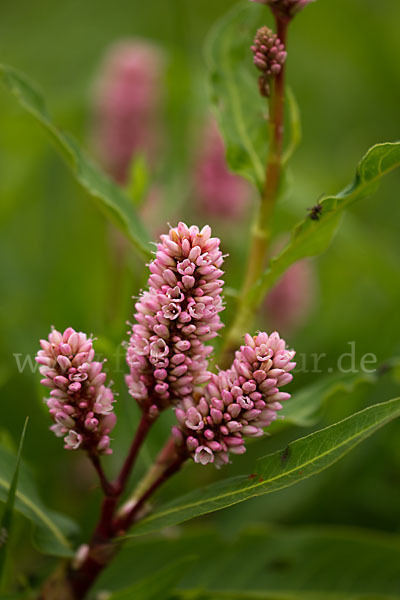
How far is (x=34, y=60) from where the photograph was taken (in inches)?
191

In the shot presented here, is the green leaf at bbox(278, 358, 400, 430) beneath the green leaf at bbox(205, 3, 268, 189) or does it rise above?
beneath

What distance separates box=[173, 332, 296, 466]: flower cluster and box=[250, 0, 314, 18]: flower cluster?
0.53 m

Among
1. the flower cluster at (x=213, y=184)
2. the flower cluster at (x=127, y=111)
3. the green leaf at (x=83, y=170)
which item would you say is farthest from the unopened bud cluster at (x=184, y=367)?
the flower cluster at (x=127, y=111)

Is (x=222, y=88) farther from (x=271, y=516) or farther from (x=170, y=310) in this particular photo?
(x=271, y=516)

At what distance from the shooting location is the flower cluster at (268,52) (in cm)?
117

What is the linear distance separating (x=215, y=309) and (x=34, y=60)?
4.28 m

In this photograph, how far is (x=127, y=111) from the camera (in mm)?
3105

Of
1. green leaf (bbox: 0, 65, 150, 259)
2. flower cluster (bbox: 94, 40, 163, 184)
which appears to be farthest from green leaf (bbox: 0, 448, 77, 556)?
flower cluster (bbox: 94, 40, 163, 184)

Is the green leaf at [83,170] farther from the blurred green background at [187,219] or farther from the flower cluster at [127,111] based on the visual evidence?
the flower cluster at [127,111]

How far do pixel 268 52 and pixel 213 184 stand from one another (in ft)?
5.34

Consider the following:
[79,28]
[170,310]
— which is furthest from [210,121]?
[79,28]

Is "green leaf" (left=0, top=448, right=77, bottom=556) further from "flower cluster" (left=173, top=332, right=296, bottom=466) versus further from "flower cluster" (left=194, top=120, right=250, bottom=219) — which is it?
"flower cluster" (left=194, top=120, right=250, bottom=219)

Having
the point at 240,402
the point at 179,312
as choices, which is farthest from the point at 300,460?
the point at 179,312

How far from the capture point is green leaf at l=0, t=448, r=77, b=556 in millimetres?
1172
